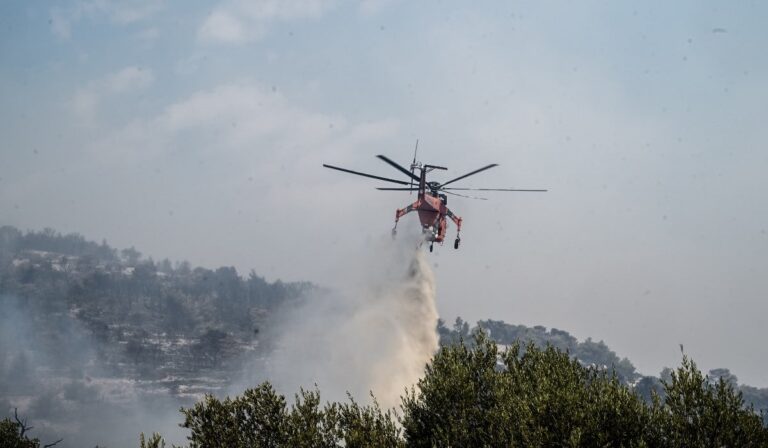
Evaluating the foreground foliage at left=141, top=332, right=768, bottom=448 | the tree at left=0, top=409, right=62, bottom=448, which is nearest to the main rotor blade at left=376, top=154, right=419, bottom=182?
the foreground foliage at left=141, top=332, right=768, bottom=448

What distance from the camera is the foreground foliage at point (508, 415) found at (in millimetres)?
32656

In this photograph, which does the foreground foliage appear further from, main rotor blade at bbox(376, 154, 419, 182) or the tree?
the tree

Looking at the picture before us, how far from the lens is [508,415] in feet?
114

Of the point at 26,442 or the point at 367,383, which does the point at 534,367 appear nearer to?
the point at 26,442

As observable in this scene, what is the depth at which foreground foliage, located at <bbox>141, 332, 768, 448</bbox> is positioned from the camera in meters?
32.7

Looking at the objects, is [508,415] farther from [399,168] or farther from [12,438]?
[12,438]

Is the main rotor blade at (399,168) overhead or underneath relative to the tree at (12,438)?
overhead

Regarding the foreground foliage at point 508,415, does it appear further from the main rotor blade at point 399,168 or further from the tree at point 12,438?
the tree at point 12,438

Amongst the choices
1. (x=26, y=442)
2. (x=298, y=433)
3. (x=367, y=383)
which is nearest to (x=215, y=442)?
(x=298, y=433)

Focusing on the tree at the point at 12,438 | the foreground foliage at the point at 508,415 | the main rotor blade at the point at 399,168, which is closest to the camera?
the foreground foliage at the point at 508,415

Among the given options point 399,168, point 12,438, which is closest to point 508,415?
point 399,168

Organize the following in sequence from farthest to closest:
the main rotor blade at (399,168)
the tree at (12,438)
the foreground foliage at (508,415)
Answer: the tree at (12,438), the main rotor blade at (399,168), the foreground foliage at (508,415)

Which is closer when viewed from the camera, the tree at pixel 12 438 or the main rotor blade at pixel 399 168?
the main rotor blade at pixel 399 168

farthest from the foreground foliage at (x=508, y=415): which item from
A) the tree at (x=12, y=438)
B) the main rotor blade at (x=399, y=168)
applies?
the tree at (x=12, y=438)
